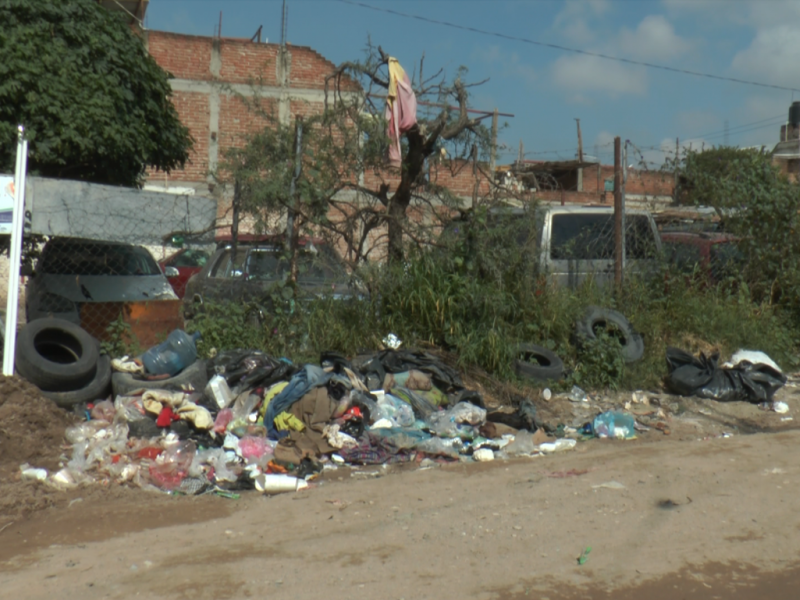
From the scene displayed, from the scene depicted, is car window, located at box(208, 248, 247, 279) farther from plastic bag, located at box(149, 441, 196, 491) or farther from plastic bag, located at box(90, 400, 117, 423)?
Result: plastic bag, located at box(149, 441, 196, 491)

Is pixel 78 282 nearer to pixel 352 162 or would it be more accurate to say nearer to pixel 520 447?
pixel 352 162

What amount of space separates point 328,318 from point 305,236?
0.93 meters

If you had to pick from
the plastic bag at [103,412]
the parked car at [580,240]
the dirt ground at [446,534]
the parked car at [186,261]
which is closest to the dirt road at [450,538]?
the dirt ground at [446,534]

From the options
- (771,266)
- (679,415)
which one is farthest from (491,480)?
(771,266)

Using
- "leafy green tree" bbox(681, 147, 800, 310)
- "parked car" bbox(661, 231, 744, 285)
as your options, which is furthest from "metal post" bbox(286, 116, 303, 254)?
"leafy green tree" bbox(681, 147, 800, 310)

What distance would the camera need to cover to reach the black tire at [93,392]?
21.3 feet

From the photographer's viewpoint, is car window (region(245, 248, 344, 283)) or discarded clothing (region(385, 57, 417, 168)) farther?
discarded clothing (region(385, 57, 417, 168))

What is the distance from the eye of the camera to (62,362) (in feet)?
23.6

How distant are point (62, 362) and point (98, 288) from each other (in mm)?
1664

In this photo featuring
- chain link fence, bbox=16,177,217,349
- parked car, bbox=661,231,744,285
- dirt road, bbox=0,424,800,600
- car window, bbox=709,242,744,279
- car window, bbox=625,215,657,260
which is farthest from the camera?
car window, bbox=709,242,744,279

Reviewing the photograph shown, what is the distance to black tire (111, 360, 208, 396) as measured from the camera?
22.3ft

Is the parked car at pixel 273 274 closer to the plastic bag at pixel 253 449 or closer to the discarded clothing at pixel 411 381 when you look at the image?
the discarded clothing at pixel 411 381

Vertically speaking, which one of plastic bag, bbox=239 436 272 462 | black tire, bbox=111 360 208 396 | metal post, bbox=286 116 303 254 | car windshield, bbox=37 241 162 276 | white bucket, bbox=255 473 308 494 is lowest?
white bucket, bbox=255 473 308 494

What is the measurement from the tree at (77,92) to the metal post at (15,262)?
2360 millimetres
